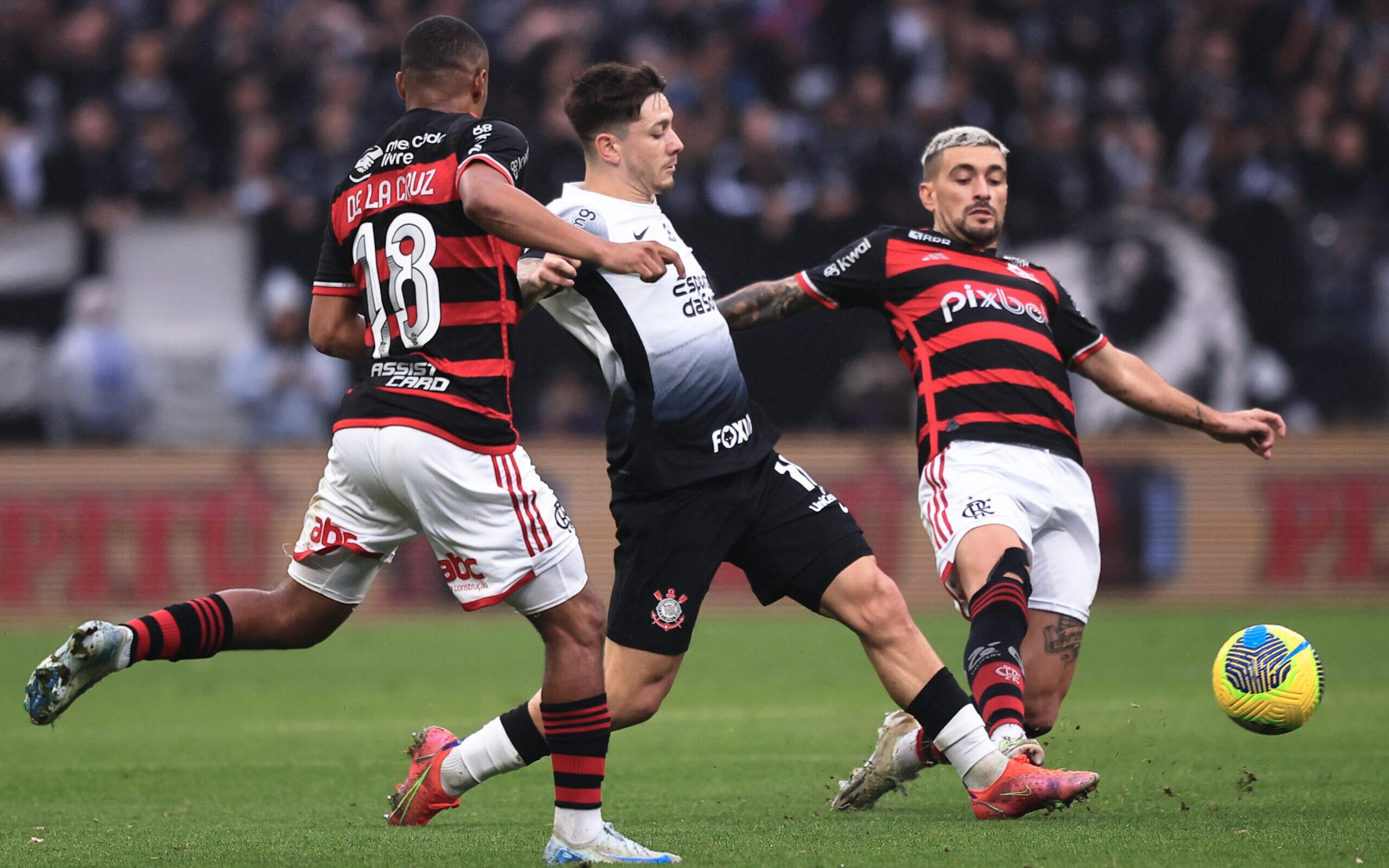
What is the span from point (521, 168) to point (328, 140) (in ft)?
34.8

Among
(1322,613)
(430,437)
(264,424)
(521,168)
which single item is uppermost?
(521,168)

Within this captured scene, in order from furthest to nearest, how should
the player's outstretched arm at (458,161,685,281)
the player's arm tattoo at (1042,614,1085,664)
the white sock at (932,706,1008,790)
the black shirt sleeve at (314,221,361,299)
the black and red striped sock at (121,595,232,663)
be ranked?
the player's arm tattoo at (1042,614,1085,664)
the white sock at (932,706,1008,790)
the black shirt sleeve at (314,221,361,299)
the black and red striped sock at (121,595,232,663)
the player's outstretched arm at (458,161,685,281)

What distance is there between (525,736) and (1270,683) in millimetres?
2530

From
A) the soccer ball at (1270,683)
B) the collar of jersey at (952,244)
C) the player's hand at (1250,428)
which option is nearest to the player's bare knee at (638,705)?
the soccer ball at (1270,683)

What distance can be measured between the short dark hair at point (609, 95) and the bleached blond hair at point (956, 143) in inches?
52.0

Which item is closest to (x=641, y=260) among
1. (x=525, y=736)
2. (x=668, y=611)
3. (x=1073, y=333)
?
(x=668, y=611)

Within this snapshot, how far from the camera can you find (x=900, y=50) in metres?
16.5

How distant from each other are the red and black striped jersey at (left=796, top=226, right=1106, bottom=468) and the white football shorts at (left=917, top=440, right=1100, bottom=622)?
7 centimetres

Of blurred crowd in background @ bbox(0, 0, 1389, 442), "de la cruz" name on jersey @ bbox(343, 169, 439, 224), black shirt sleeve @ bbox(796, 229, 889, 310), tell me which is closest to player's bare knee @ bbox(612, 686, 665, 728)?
black shirt sleeve @ bbox(796, 229, 889, 310)

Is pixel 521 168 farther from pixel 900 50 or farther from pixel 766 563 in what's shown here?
pixel 900 50

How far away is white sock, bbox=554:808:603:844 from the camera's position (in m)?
4.53

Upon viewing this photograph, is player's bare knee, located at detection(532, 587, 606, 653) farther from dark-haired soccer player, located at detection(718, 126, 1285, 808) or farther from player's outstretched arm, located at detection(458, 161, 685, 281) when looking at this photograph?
dark-haired soccer player, located at detection(718, 126, 1285, 808)

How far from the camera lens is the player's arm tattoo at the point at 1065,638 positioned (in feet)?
19.5

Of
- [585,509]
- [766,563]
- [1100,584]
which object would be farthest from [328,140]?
[766,563]
